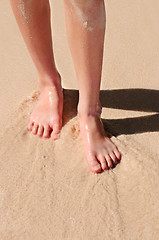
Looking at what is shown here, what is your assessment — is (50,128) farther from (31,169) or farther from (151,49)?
(151,49)

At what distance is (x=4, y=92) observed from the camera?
6.94ft

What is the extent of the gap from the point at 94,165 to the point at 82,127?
0.20 m

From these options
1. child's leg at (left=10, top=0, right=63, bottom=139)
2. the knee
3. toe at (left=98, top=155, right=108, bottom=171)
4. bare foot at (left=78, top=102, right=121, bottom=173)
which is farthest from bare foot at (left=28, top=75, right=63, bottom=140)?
the knee

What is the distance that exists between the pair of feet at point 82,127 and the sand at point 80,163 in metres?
0.04

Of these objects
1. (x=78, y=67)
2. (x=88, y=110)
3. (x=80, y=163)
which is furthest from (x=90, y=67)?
(x=80, y=163)

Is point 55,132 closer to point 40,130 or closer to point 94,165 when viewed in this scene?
point 40,130

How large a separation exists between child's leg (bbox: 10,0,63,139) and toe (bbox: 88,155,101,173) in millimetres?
255

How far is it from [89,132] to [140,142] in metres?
0.27

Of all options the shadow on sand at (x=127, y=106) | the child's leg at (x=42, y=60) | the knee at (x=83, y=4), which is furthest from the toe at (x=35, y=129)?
the knee at (x=83, y=4)

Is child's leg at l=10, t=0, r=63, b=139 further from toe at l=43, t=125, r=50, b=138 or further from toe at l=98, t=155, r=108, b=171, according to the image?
toe at l=98, t=155, r=108, b=171

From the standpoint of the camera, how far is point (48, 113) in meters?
1.81

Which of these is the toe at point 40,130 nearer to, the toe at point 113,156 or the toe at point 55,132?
the toe at point 55,132

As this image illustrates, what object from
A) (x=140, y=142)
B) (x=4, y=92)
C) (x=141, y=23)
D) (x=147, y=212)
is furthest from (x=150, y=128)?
(x=141, y=23)

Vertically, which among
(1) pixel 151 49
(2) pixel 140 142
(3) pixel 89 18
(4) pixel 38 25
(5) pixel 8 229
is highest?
(3) pixel 89 18
